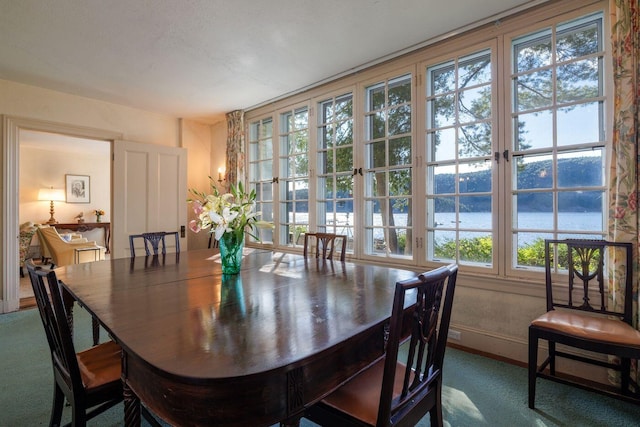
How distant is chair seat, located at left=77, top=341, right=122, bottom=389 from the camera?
127 centimetres

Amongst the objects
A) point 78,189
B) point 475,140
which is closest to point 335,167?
point 475,140

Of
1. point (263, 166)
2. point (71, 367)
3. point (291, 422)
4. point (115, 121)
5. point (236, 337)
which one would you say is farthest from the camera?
point (263, 166)

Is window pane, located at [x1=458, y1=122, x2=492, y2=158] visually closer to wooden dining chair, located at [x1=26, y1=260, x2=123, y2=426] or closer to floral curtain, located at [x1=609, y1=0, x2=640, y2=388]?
floral curtain, located at [x1=609, y1=0, x2=640, y2=388]

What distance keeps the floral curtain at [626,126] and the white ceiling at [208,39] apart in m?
0.65

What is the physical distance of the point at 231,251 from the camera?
182cm

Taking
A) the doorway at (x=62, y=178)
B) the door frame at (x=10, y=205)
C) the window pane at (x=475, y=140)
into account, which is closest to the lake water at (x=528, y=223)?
the window pane at (x=475, y=140)

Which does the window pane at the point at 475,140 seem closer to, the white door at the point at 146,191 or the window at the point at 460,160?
the window at the point at 460,160

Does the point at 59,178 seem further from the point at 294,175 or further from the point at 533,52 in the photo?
the point at 533,52

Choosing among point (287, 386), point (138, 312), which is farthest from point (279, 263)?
point (287, 386)

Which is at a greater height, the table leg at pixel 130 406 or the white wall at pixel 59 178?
the white wall at pixel 59 178

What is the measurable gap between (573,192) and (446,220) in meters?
0.91

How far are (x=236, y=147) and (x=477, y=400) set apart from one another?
4.06 metres

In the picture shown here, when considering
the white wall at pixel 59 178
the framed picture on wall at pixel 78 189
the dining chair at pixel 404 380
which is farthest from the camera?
the framed picture on wall at pixel 78 189

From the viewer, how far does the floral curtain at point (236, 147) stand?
450cm
